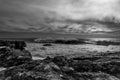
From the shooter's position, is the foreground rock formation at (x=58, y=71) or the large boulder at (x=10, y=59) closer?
the foreground rock formation at (x=58, y=71)

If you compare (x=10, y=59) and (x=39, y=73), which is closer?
(x=39, y=73)

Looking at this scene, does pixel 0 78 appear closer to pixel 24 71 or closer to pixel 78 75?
pixel 24 71

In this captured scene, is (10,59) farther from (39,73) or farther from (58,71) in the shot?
(58,71)

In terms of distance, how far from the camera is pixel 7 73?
419 cm

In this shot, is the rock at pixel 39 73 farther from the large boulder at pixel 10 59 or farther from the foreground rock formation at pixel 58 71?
the large boulder at pixel 10 59

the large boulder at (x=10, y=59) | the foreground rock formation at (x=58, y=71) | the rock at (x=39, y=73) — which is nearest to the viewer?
the rock at (x=39, y=73)

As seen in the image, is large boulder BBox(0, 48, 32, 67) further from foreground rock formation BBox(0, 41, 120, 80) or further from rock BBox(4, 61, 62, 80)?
rock BBox(4, 61, 62, 80)

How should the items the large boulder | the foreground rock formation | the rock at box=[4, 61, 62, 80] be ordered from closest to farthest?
the rock at box=[4, 61, 62, 80] → the foreground rock formation → the large boulder

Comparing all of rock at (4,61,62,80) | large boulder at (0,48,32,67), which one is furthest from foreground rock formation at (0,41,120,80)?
large boulder at (0,48,32,67)

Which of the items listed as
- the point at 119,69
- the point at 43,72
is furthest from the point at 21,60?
the point at 119,69

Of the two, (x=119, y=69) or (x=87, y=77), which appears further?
(x=119, y=69)

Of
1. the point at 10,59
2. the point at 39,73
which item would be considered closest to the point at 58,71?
the point at 39,73

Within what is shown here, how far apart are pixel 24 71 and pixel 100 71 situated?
3.19 metres

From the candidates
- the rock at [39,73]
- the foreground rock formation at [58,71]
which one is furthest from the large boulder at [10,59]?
the rock at [39,73]
